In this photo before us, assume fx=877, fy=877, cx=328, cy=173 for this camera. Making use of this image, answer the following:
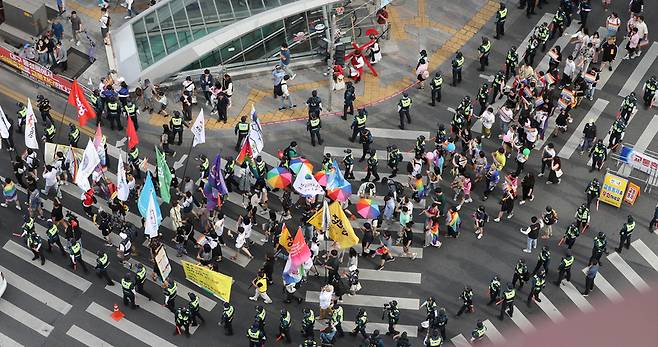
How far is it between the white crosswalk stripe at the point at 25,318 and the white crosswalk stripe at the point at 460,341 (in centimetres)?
1223

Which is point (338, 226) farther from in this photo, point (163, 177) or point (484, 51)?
point (484, 51)

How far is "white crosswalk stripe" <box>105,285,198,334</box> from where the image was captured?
27.1 m

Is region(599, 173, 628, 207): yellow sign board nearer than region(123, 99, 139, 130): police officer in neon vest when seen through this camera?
Yes

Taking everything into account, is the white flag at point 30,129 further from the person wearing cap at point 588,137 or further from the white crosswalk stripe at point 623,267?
Answer: the white crosswalk stripe at point 623,267

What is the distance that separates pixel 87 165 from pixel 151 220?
3173 mm

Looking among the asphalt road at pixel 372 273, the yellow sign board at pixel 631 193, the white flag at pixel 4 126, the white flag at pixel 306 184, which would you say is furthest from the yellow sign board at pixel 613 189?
the white flag at pixel 4 126

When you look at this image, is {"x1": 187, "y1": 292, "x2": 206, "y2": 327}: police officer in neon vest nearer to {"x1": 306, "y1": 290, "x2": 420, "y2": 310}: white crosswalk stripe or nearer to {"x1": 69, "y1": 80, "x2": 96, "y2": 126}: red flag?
{"x1": 306, "y1": 290, "x2": 420, "y2": 310}: white crosswalk stripe

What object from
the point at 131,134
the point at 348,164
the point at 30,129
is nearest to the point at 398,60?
the point at 348,164

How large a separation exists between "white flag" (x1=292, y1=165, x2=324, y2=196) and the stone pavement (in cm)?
628

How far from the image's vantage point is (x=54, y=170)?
29.6 metres

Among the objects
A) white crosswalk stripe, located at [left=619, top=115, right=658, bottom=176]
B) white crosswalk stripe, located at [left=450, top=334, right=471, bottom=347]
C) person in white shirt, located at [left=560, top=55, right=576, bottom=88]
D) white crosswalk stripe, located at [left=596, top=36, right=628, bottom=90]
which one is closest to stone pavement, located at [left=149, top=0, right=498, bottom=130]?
person in white shirt, located at [left=560, top=55, right=576, bottom=88]

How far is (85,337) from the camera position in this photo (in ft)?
86.9

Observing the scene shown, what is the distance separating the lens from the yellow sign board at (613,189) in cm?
3002

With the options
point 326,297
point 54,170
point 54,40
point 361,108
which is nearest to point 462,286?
point 326,297
